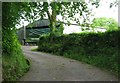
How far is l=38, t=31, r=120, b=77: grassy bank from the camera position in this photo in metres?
17.5

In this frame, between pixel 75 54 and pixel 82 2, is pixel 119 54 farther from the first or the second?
pixel 75 54

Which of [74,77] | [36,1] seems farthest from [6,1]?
[74,77]

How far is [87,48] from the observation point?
22.8 m

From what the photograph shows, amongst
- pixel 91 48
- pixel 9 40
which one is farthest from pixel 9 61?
pixel 91 48

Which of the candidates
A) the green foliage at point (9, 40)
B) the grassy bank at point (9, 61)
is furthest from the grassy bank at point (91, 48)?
the green foliage at point (9, 40)

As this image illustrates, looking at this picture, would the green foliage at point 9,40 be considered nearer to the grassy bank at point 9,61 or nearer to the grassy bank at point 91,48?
the grassy bank at point 9,61

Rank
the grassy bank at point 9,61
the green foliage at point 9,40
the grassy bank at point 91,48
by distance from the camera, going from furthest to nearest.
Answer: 1. the grassy bank at point 91,48
2. the green foliage at point 9,40
3. the grassy bank at point 9,61

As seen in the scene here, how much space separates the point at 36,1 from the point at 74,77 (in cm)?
392

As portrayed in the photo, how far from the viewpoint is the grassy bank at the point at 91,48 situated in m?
17.5

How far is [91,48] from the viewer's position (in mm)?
22125

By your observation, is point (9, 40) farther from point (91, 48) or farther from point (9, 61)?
point (91, 48)

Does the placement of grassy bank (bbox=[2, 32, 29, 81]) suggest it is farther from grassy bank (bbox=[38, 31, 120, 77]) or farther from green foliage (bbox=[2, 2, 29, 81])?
grassy bank (bbox=[38, 31, 120, 77])

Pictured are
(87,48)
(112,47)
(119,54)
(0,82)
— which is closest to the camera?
(0,82)

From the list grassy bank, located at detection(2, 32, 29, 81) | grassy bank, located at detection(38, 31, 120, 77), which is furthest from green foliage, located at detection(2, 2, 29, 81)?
grassy bank, located at detection(38, 31, 120, 77)
